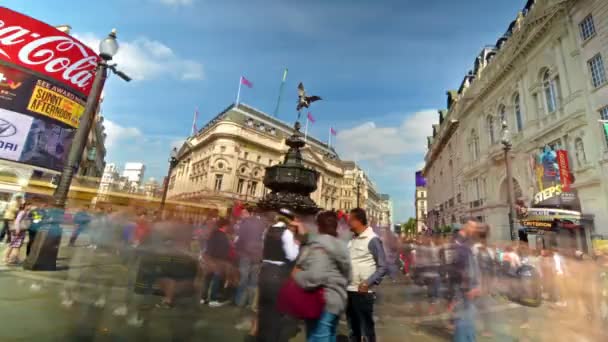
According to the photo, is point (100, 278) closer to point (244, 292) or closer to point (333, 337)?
point (244, 292)

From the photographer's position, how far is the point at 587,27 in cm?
1549

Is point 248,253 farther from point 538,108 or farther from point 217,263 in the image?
point 538,108

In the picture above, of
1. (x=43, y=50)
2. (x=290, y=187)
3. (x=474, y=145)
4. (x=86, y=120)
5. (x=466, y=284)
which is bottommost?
(x=466, y=284)

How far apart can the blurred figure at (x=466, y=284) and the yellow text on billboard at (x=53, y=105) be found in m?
31.7

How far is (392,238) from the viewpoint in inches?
360

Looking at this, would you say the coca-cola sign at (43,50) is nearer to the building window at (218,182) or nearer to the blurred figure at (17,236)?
the blurred figure at (17,236)

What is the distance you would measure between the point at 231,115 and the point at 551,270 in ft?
161

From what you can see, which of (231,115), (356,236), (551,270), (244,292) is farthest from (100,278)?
(231,115)

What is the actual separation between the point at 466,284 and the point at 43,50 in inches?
1314

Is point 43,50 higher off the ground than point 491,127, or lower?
higher

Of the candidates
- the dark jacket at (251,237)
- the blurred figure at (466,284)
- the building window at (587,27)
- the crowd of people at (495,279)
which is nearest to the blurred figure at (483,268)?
the crowd of people at (495,279)

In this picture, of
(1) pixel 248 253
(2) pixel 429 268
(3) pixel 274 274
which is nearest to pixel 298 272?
(3) pixel 274 274

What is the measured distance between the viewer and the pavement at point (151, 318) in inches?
139

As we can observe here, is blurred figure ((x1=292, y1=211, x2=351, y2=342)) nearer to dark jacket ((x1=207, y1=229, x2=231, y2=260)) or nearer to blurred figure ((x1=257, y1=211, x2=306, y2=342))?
blurred figure ((x1=257, y1=211, x2=306, y2=342))
